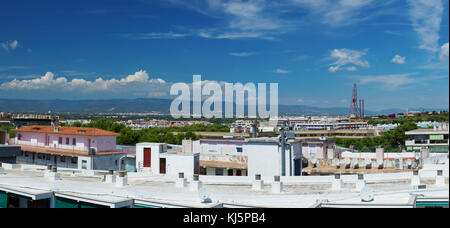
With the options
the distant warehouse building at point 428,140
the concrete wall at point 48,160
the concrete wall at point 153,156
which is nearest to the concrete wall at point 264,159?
the concrete wall at point 153,156

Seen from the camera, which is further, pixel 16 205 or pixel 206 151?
pixel 206 151

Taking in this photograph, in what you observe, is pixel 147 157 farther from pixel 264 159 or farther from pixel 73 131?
pixel 73 131

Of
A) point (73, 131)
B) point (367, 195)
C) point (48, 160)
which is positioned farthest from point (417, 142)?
point (48, 160)

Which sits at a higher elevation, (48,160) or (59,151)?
(59,151)

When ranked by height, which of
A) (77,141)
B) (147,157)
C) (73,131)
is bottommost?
(147,157)

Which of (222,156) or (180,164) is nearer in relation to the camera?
(180,164)

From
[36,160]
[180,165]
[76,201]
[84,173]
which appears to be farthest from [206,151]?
[76,201]

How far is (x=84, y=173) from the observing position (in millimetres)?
16297

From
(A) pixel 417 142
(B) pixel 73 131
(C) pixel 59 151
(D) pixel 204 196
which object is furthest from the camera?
(A) pixel 417 142

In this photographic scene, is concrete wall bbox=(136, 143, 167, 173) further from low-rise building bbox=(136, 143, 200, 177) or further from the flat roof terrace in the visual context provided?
the flat roof terrace

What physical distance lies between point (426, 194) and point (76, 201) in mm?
8537

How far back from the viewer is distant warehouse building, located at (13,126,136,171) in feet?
107

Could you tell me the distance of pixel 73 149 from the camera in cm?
3506
